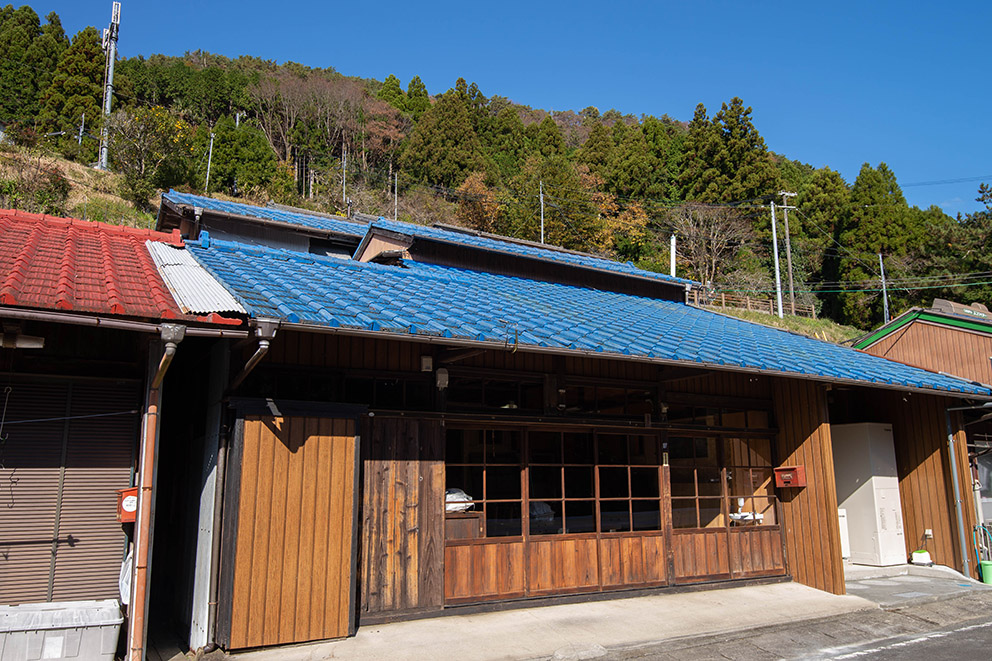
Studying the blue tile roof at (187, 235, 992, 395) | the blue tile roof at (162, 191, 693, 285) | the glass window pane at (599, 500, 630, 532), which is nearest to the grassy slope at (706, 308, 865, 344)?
the blue tile roof at (162, 191, 693, 285)

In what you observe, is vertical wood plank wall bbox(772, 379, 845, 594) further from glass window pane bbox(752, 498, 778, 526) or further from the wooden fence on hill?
the wooden fence on hill

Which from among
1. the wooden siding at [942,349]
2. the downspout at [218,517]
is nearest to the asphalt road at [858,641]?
the downspout at [218,517]

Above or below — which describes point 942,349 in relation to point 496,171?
below

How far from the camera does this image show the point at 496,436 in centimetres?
766

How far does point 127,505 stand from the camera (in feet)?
17.6

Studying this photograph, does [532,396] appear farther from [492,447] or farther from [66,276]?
[66,276]

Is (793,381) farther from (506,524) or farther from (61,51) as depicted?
(61,51)

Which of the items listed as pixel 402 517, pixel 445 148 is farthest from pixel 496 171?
pixel 402 517

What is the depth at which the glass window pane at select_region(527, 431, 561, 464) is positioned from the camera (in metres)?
7.88

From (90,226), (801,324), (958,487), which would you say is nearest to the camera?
(90,226)

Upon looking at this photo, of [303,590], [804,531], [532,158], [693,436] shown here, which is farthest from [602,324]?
[532,158]

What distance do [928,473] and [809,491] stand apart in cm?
345

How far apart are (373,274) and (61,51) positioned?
36.4m

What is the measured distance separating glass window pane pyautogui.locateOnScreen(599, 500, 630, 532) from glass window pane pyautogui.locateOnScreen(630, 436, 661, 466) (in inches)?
22.2
